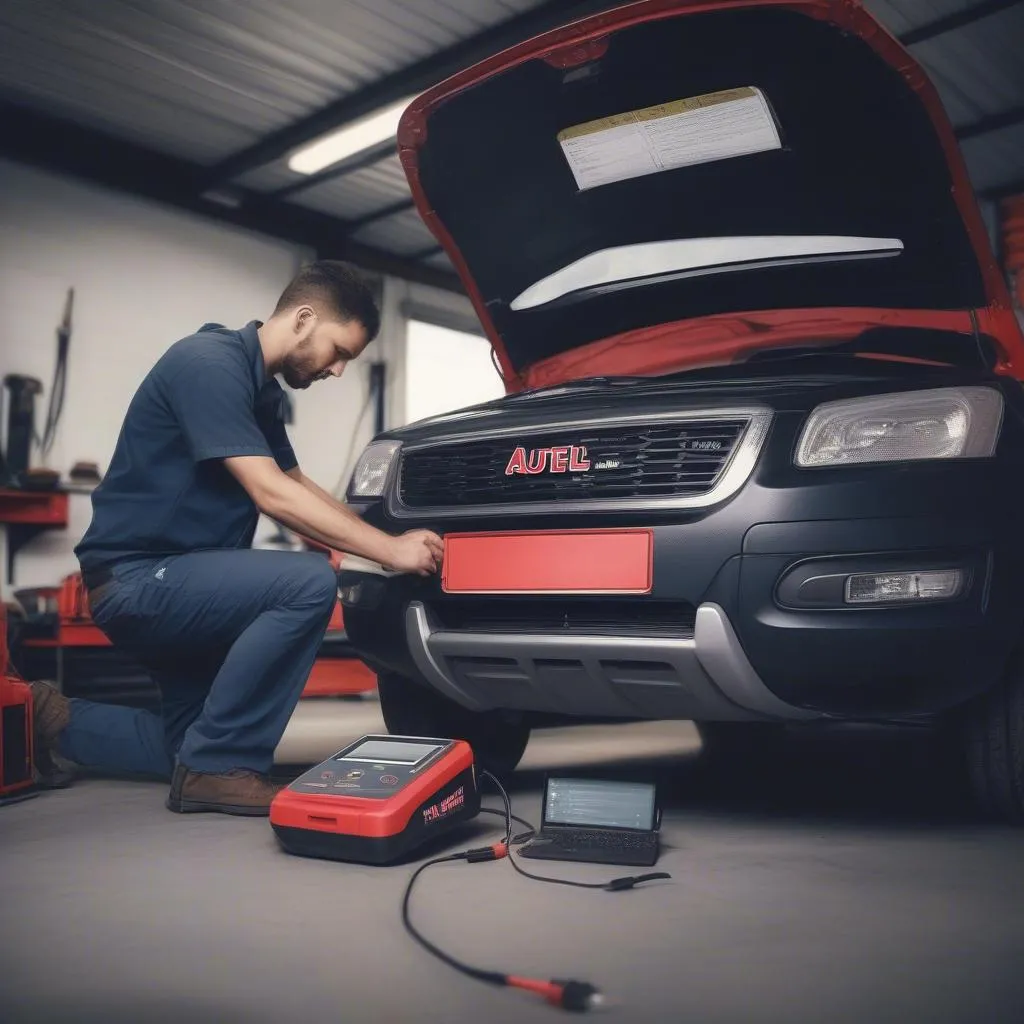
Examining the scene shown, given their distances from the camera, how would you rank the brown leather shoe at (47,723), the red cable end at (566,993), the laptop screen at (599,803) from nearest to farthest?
the red cable end at (566,993) < the laptop screen at (599,803) < the brown leather shoe at (47,723)

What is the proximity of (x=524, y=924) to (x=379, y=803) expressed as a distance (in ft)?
1.42

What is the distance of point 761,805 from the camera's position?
2.47m

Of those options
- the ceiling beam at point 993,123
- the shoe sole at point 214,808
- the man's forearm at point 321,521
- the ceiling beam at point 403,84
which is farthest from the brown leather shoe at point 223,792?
the ceiling beam at point 993,123

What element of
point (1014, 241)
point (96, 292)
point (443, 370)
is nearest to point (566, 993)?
point (96, 292)

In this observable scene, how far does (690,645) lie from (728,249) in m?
1.09

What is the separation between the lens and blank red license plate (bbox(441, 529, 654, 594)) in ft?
6.56

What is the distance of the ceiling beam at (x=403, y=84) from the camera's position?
5673 mm

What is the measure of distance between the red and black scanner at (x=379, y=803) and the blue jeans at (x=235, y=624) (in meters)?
0.34

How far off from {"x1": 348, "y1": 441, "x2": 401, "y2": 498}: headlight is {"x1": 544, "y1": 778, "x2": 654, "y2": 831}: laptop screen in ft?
2.68

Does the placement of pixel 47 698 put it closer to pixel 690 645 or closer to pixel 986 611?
pixel 690 645

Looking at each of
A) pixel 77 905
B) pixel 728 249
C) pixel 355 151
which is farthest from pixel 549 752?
pixel 355 151

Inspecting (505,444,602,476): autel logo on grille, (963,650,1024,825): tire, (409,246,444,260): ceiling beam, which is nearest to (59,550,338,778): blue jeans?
(505,444,602,476): autel logo on grille

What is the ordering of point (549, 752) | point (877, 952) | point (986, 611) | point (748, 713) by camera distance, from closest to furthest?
1. point (877, 952)
2. point (986, 611)
3. point (748, 713)
4. point (549, 752)

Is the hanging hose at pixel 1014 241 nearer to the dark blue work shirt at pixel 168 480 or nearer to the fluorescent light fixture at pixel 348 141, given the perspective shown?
the fluorescent light fixture at pixel 348 141
